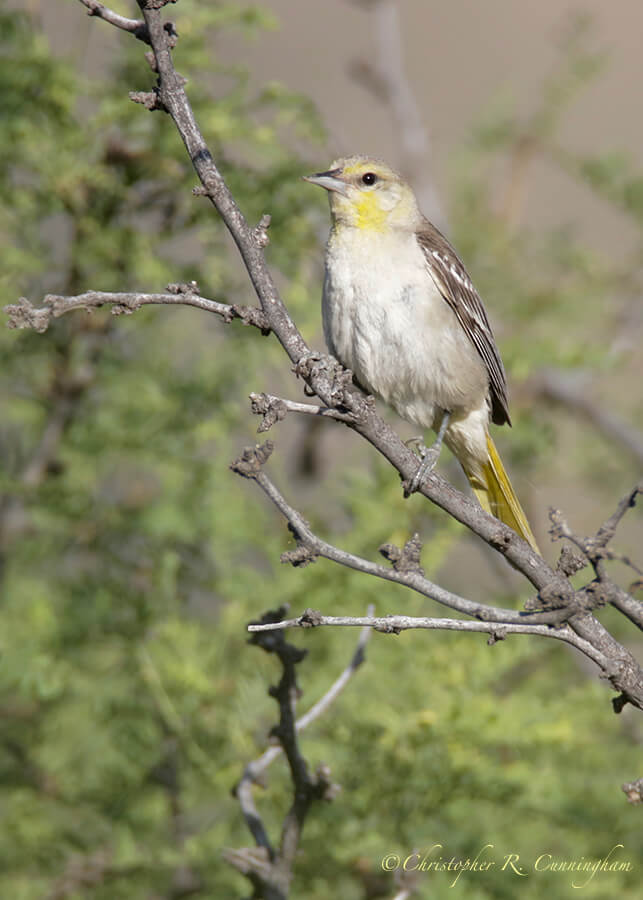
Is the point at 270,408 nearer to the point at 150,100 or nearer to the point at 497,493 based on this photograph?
the point at 150,100

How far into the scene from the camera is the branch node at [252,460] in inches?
67.2

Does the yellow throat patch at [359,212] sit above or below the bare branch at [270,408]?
above

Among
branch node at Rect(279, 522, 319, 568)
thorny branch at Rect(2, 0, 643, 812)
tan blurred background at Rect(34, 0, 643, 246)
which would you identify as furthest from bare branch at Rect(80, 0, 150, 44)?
tan blurred background at Rect(34, 0, 643, 246)

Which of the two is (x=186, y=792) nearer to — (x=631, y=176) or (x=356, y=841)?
(x=356, y=841)

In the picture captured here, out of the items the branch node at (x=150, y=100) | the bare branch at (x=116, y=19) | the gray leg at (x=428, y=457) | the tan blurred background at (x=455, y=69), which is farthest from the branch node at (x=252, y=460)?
the tan blurred background at (x=455, y=69)

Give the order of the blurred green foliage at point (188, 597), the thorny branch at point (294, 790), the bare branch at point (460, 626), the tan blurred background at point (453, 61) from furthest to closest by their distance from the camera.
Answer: the tan blurred background at point (453, 61) < the blurred green foliage at point (188, 597) < the thorny branch at point (294, 790) < the bare branch at point (460, 626)

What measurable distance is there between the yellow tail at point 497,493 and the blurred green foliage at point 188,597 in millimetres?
267

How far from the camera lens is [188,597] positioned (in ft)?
12.9

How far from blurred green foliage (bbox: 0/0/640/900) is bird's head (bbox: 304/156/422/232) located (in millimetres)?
258

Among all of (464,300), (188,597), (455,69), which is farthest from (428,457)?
(455,69)

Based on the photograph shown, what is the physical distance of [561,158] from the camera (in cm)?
489

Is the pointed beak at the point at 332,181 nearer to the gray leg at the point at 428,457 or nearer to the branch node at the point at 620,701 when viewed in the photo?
the gray leg at the point at 428,457

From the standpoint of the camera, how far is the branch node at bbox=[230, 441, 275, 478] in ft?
5.60

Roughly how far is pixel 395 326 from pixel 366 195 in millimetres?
537
